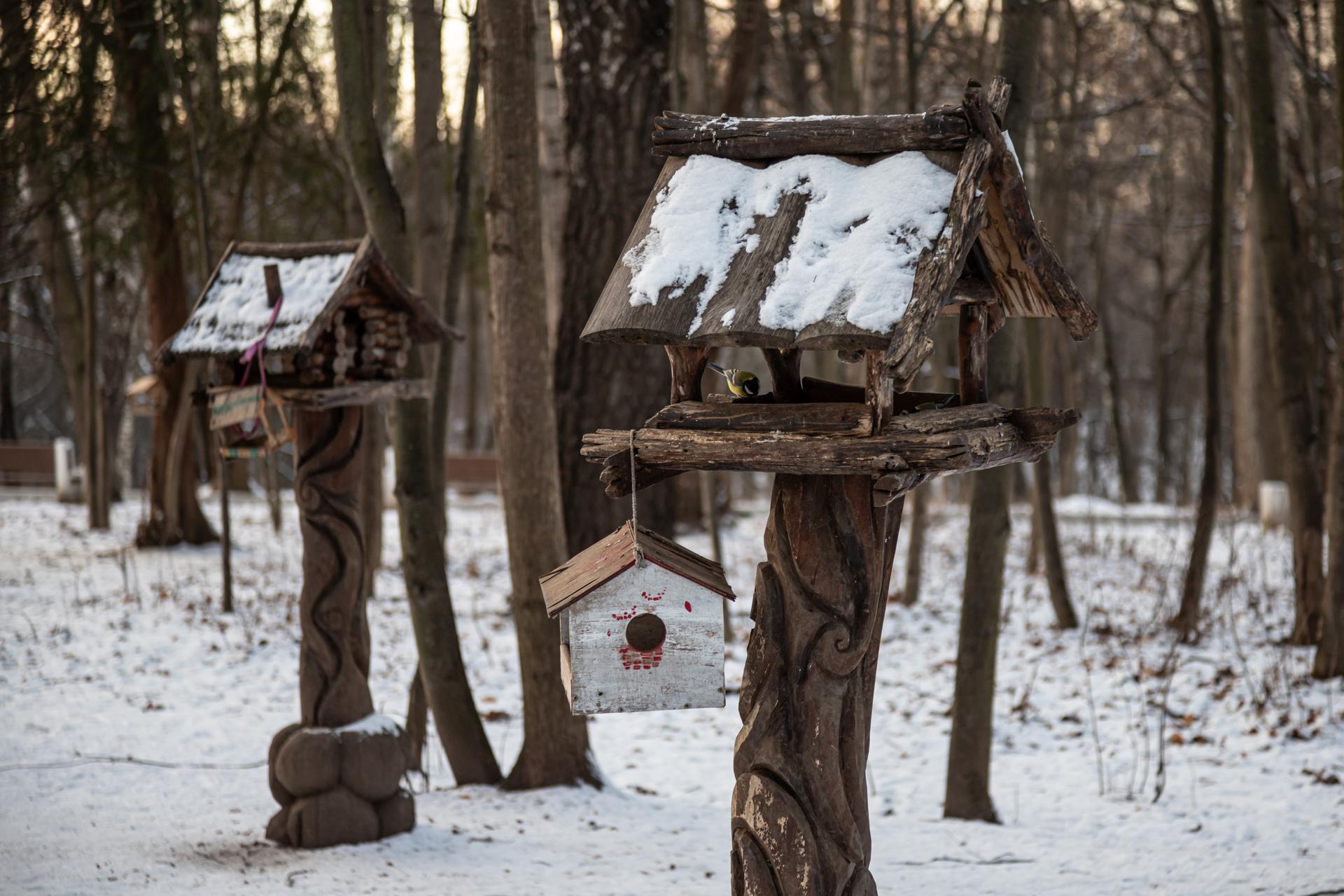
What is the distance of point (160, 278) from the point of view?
38.6ft

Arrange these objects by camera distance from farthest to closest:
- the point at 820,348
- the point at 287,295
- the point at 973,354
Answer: the point at 287,295 → the point at 973,354 → the point at 820,348

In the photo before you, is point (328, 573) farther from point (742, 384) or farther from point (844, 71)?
point (844, 71)

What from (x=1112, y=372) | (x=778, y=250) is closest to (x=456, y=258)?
(x=778, y=250)

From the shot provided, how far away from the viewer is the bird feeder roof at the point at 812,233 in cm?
259

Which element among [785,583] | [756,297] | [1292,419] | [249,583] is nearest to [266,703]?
[249,583]

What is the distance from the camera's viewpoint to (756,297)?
267 centimetres

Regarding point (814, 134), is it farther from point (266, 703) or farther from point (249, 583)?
point (249, 583)

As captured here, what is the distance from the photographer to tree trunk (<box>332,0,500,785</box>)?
18.2ft

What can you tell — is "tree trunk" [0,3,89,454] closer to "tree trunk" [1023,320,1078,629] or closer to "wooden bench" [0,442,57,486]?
"wooden bench" [0,442,57,486]

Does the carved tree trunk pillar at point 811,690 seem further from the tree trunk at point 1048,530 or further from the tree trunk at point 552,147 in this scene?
the tree trunk at point 1048,530

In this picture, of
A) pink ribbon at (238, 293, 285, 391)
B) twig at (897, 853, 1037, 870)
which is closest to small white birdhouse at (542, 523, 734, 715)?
pink ribbon at (238, 293, 285, 391)

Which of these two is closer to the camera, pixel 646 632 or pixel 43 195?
pixel 646 632

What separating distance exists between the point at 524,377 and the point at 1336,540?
5.08 meters

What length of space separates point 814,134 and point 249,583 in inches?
351
